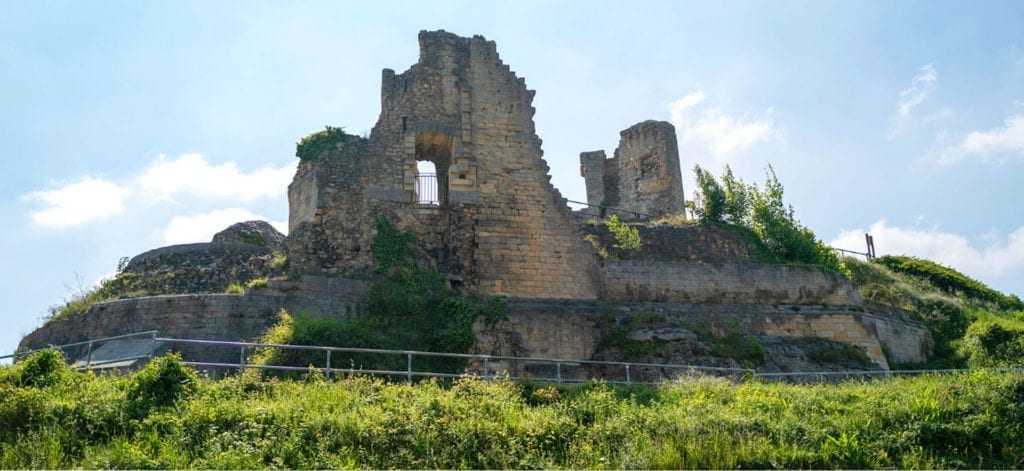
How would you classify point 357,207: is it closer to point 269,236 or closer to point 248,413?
point 269,236

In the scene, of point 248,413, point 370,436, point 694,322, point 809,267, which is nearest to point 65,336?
point 248,413

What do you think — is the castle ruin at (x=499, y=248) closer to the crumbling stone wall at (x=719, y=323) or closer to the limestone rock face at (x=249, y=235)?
the crumbling stone wall at (x=719, y=323)

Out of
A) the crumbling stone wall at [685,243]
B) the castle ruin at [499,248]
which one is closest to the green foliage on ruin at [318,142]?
the castle ruin at [499,248]

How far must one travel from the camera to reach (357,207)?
21125mm

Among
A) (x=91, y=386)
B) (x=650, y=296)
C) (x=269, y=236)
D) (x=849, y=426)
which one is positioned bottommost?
(x=849, y=426)

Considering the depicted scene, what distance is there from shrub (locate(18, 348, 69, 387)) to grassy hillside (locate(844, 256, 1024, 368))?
1991 centimetres

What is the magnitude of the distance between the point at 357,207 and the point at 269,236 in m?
3.74

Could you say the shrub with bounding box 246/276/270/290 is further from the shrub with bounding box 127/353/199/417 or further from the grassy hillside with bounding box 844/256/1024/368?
the grassy hillside with bounding box 844/256/1024/368

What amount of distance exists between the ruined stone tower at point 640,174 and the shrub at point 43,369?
17697mm

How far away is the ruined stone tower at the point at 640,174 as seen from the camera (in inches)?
1153

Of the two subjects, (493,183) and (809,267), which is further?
(809,267)

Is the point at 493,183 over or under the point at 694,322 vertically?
over

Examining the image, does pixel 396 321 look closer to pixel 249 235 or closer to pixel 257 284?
pixel 257 284

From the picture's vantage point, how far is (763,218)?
2592 centimetres
